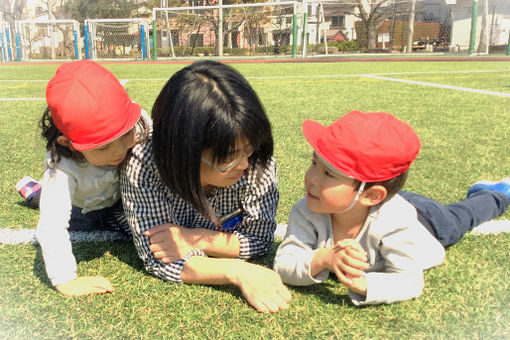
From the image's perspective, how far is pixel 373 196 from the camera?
1522mm

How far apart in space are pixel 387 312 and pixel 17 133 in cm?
376

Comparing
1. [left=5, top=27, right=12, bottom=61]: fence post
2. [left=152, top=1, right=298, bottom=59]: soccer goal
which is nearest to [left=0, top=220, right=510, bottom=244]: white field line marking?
[left=152, top=1, right=298, bottom=59]: soccer goal

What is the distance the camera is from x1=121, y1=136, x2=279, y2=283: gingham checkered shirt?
167cm

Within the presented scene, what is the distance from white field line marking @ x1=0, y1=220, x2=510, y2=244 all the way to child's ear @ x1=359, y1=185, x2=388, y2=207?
0.64 metres

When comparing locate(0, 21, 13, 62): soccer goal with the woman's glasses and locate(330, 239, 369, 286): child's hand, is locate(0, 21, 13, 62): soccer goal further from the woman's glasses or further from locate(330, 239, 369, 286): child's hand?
locate(330, 239, 369, 286): child's hand

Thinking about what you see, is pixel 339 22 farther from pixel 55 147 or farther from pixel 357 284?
pixel 357 284

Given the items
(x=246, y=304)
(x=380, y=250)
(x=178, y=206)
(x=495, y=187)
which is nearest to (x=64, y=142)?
(x=178, y=206)

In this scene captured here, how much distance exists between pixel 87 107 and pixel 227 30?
78.2ft

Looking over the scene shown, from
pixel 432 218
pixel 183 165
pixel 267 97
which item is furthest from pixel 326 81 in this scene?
pixel 183 165

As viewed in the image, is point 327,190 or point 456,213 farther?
point 456,213

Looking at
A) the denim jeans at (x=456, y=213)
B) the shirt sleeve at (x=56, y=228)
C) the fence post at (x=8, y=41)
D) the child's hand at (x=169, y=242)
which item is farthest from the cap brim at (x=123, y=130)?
the fence post at (x=8, y=41)

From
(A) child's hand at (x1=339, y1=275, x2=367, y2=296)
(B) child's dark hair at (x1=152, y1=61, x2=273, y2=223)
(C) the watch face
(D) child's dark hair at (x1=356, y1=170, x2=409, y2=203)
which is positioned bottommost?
(A) child's hand at (x1=339, y1=275, x2=367, y2=296)

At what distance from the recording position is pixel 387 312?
1475 millimetres

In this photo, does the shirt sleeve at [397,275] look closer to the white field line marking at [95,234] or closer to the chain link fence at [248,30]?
the white field line marking at [95,234]
